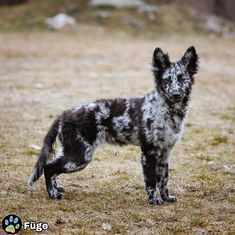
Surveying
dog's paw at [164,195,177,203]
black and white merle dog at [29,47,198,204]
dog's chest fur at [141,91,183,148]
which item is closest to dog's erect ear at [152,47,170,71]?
black and white merle dog at [29,47,198,204]

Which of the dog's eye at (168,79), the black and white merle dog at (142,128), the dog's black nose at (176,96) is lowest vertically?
the black and white merle dog at (142,128)

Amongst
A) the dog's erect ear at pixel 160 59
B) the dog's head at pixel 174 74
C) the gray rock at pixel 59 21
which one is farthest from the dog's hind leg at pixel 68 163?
the gray rock at pixel 59 21

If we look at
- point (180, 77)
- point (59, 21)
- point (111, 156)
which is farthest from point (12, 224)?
point (59, 21)

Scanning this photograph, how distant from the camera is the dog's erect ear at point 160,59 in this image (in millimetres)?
7789

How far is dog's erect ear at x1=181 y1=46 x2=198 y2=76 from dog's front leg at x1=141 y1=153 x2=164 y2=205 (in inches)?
49.8

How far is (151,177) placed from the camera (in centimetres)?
769

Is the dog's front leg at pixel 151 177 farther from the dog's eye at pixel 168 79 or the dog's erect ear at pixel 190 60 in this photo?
the dog's erect ear at pixel 190 60

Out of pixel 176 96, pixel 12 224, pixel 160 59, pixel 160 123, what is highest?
pixel 160 59

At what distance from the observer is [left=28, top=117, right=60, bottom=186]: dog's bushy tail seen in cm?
787

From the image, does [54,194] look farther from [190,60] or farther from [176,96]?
[190,60]

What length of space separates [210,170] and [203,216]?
96.2 inches

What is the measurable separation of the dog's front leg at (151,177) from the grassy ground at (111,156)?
0.44 feet

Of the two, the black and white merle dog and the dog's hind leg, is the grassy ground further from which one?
the black and white merle dog

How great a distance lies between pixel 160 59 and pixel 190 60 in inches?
16.2
